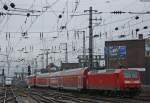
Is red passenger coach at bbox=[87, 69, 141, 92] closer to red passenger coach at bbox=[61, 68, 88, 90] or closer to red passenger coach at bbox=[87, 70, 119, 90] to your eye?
red passenger coach at bbox=[87, 70, 119, 90]

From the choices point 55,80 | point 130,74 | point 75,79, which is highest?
point 130,74

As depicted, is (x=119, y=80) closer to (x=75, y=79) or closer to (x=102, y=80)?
(x=102, y=80)

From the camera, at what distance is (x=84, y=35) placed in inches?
2655

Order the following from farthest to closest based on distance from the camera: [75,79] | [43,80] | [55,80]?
1. [43,80]
2. [55,80]
3. [75,79]

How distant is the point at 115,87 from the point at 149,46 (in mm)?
51139

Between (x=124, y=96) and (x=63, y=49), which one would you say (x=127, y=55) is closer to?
(x=63, y=49)

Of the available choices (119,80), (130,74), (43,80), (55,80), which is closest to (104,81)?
(130,74)

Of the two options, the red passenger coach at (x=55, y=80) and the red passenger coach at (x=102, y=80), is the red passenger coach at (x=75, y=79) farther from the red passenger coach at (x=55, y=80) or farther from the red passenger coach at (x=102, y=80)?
the red passenger coach at (x=55, y=80)

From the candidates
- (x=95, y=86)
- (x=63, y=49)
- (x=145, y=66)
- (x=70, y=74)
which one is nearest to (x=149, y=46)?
(x=145, y=66)

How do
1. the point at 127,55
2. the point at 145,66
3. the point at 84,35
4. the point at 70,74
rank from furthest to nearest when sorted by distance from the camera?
the point at 127,55, the point at 145,66, the point at 84,35, the point at 70,74

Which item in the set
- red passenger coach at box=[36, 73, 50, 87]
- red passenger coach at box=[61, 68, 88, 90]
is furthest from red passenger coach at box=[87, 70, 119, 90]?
red passenger coach at box=[36, 73, 50, 87]

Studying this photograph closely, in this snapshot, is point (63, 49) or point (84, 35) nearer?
point (84, 35)

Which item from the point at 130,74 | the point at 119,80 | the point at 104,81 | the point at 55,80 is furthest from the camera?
the point at 55,80

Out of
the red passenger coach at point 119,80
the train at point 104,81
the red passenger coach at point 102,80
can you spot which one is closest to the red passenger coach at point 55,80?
the train at point 104,81
